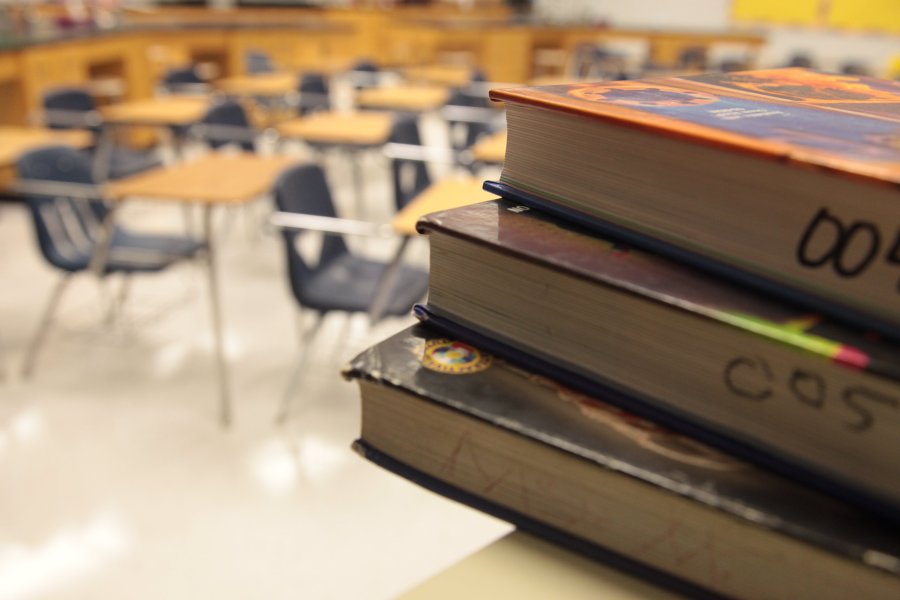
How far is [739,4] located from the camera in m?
11.2

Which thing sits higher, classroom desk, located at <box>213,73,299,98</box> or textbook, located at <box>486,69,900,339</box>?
textbook, located at <box>486,69,900,339</box>

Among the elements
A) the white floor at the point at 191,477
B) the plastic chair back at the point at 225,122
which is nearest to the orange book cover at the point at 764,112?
the white floor at the point at 191,477

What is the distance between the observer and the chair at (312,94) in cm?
548

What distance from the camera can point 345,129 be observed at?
3.77 metres

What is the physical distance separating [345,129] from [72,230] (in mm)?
1430

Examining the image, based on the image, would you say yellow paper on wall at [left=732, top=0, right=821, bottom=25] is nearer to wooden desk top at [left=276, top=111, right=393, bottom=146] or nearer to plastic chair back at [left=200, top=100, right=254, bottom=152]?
wooden desk top at [left=276, top=111, right=393, bottom=146]

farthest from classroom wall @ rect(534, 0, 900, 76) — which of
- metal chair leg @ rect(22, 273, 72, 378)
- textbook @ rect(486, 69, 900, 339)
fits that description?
textbook @ rect(486, 69, 900, 339)

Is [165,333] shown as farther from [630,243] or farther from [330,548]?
[630,243]

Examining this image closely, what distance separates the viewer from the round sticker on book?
59 cm

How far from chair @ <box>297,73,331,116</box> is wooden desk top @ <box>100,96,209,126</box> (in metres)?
1.01

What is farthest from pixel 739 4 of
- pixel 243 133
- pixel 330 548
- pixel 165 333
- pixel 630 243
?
pixel 630 243

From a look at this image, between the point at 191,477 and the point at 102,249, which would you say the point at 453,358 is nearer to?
the point at 191,477

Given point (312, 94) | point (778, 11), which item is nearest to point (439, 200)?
→ point (312, 94)

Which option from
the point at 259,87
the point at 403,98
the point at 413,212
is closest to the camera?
the point at 413,212
